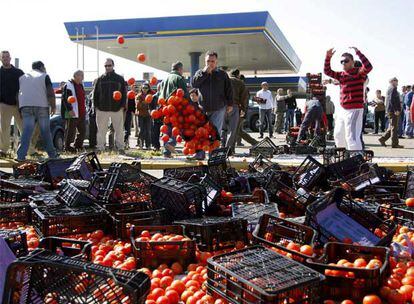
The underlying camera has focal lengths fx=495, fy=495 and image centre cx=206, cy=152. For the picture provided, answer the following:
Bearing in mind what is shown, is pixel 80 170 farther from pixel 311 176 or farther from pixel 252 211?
pixel 311 176

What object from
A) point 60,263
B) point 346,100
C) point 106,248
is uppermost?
point 346,100

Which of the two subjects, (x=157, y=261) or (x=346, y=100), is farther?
(x=346, y=100)

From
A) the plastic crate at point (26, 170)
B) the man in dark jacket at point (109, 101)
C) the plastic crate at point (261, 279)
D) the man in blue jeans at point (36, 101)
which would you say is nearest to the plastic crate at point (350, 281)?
the plastic crate at point (261, 279)

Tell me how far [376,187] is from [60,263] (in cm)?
369

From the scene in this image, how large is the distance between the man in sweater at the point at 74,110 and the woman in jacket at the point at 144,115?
1.81 metres

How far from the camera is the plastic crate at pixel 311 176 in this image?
17.6 ft

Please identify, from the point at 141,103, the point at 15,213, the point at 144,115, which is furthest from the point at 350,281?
the point at 141,103

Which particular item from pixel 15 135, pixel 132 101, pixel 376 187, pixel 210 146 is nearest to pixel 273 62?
pixel 132 101

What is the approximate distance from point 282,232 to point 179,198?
0.99m

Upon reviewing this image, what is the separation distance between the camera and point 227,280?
2.50 metres

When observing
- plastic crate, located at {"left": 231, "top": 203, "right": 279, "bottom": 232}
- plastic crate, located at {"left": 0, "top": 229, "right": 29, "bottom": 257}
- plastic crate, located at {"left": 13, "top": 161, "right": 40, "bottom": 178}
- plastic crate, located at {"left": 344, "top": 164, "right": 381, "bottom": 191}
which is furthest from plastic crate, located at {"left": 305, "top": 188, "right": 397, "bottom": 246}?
plastic crate, located at {"left": 13, "top": 161, "right": 40, "bottom": 178}

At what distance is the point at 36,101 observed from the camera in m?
9.06

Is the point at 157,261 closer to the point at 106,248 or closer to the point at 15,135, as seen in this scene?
the point at 106,248

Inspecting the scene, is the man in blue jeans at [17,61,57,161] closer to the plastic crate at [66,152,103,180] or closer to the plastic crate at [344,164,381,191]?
the plastic crate at [66,152,103,180]
